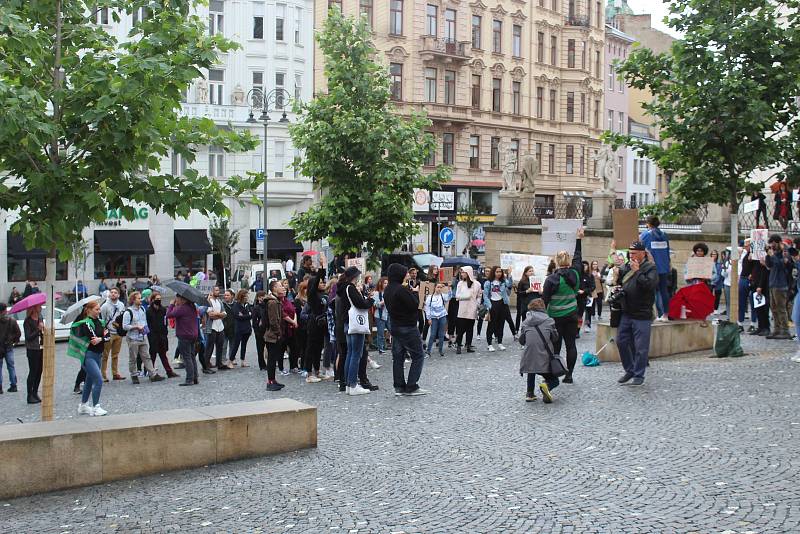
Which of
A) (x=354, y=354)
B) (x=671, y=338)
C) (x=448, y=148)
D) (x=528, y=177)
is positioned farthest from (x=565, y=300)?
(x=448, y=148)

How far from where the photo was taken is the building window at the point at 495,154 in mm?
61156

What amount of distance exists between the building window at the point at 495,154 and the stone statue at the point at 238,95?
1816 centimetres

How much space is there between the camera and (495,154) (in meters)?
61.3

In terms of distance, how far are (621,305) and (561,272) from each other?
3.04 ft

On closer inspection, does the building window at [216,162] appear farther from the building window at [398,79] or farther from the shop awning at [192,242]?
the building window at [398,79]

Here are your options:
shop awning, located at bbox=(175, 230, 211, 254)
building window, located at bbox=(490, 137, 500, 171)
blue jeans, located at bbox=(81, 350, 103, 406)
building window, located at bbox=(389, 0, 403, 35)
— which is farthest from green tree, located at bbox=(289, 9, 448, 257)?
building window, located at bbox=(490, 137, 500, 171)

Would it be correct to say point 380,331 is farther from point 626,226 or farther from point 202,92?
point 202,92

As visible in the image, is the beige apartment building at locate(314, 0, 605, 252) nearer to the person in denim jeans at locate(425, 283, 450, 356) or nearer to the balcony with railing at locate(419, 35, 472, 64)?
the balcony with railing at locate(419, 35, 472, 64)

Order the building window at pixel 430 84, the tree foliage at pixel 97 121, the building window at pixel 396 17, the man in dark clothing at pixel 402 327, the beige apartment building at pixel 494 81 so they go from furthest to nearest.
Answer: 1. the building window at pixel 430 84
2. the beige apartment building at pixel 494 81
3. the building window at pixel 396 17
4. the man in dark clothing at pixel 402 327
5. the tree foliage at pixel 97 121

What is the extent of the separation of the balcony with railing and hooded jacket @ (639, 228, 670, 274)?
134ft

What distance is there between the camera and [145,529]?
7.38m

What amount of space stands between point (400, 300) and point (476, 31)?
49.1m

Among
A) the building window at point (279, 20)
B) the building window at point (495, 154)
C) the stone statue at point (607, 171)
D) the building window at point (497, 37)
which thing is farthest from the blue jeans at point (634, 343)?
the building window at point (497, 37)

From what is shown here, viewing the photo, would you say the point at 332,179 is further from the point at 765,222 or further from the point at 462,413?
the point at 462,413
